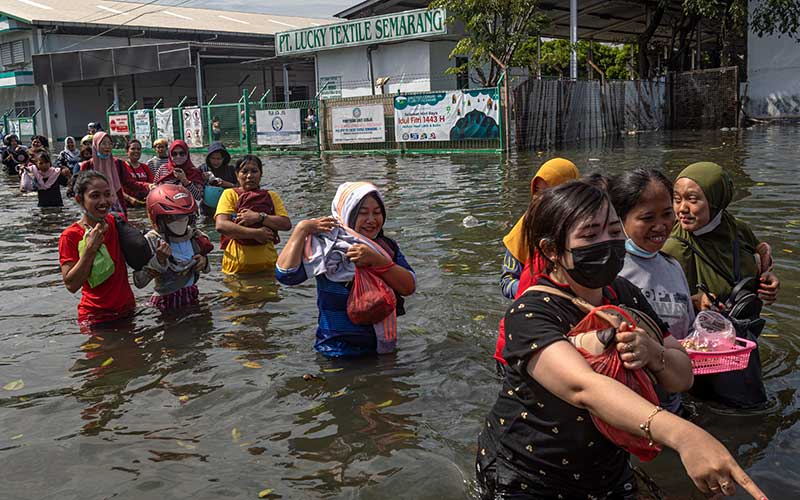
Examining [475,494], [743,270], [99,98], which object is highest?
[99,98]

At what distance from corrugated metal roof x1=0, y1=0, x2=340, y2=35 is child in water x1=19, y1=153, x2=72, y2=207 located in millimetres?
36659

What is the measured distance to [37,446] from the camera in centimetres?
431

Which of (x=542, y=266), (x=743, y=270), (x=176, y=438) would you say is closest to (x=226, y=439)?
(x=176, y=438)

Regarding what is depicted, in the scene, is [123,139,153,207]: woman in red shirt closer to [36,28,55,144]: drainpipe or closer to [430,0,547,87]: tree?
[430,0,547,87]: tree

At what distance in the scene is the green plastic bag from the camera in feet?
19.4

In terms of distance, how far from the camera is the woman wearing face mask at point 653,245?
363 cm

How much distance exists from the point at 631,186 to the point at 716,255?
1.03 m

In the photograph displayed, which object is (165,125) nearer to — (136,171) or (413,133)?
(413,133)

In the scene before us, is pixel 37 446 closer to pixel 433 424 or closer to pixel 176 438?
pixel 176 438

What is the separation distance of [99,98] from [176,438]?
5036 cm

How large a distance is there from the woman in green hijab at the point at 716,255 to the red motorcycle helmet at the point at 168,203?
396cm

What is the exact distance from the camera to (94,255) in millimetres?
5859

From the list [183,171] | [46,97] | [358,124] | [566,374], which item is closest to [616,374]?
[566,374]

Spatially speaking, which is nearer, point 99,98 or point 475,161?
point 475,161
